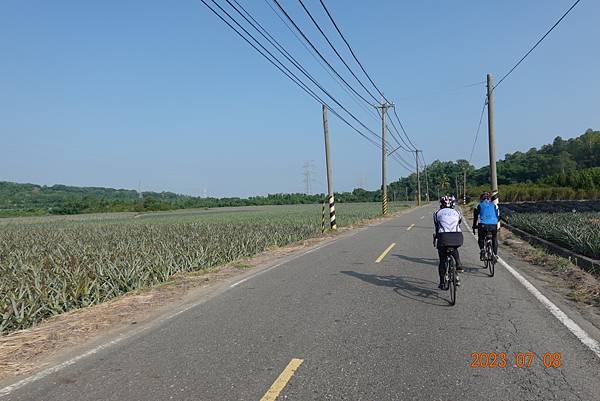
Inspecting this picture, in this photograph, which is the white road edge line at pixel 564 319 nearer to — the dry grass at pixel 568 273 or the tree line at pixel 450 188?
the dry grass at pixel 568 273

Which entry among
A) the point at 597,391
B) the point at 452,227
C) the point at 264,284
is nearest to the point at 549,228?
the point at 452,227

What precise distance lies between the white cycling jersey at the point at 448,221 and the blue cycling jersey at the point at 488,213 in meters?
3.26

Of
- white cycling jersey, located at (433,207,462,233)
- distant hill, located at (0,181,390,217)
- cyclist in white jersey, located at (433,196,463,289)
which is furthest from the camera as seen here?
distant hill, located at (0,181,390,217)

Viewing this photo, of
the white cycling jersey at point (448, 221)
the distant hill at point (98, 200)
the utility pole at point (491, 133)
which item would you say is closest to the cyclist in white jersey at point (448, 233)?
the white cycling jersey at point (448, 221)

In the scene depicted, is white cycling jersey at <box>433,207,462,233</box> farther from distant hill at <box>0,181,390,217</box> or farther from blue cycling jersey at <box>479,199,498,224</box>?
distant hill at <box>0,181,390,217</box>

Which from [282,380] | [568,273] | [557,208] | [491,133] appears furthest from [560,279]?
[557,208]

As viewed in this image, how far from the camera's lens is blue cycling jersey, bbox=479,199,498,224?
1020 centimetres

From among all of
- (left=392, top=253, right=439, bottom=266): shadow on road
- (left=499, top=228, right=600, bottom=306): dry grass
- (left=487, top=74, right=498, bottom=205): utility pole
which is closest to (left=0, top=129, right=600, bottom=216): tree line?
(left=487, top=74, right=498, bottom=205): utility pole

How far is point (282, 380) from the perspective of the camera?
3.96m

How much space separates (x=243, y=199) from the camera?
124 m

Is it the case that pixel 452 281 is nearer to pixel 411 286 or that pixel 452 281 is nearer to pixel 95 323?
pixel 411 286

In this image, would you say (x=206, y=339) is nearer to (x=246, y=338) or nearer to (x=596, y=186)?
(x=246, y=338)

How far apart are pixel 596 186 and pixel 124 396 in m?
74.2

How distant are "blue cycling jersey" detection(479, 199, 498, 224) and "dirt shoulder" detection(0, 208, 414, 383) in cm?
585
